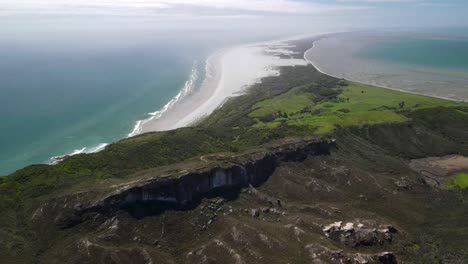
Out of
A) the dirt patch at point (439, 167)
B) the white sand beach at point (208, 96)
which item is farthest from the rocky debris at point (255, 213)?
the white sand beach at point (208, 96)

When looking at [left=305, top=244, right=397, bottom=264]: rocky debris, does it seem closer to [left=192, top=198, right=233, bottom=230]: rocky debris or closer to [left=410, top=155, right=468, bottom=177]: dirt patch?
[left=192, top=198, right=233, bottom=230]: rocky debris

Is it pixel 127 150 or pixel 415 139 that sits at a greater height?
pixel 127 150

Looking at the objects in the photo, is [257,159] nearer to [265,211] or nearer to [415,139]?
[265,211]

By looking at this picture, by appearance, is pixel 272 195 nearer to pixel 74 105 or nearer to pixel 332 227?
pixel 332 227

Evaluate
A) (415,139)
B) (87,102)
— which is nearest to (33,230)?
(415,139)

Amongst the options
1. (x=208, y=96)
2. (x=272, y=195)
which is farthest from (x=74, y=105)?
(x=272, y=195)

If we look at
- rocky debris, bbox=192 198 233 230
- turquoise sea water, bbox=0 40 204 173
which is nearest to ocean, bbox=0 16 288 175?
turquoise sea water, bbox=0 40 204 173

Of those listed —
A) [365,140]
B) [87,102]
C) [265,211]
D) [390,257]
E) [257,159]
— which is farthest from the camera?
[87,102]

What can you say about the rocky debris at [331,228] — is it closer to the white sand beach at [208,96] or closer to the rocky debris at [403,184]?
the rocky debris at [403,184]
